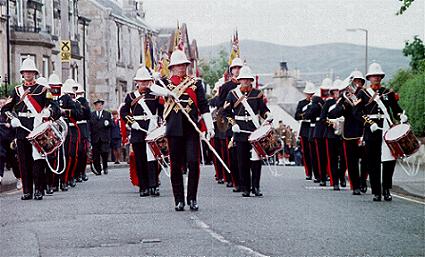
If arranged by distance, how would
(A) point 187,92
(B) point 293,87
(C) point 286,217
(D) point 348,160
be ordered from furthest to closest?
(B) point 293,87 < (D) point 348,160 < (A) point 187,92 < (C) point 286,217

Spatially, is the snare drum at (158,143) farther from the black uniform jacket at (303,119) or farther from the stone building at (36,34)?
the stone building at (36,34)

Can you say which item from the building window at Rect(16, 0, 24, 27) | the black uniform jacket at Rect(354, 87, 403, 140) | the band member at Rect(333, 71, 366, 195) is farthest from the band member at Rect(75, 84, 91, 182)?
the building window at Rect(16, 0, 24, 27)

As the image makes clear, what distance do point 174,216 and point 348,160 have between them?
562 centimetres

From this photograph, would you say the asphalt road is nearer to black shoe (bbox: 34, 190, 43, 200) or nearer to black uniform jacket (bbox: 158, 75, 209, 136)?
black shoe (bbox: 34, 190, 43, 200)

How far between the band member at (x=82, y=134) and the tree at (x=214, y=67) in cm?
8372

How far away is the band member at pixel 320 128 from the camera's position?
71.3 feet

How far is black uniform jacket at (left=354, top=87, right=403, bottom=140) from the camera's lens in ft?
56.2

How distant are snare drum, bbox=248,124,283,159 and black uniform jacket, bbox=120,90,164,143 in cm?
162

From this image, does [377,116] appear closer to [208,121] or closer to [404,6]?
[208,121]

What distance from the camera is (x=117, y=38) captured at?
249ft

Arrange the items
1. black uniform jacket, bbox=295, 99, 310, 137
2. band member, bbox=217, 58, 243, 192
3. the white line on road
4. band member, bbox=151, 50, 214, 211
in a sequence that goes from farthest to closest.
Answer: black uniform jacket, bbox=295, 99, 310, 137 < band member, bbox=217, 58, 243, 192 < band member, bbox=151, 50, 214, 211 < the white line on road

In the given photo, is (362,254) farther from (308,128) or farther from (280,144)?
(308,128)

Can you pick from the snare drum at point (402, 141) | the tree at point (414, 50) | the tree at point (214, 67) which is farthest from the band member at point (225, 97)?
the tree at point (214, 67)

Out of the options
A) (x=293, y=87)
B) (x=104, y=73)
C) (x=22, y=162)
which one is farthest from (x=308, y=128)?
(x=293, y=87)
